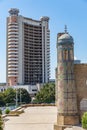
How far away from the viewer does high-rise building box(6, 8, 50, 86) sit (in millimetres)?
88000

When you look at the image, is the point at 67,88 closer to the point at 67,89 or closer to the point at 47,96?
the point at 67,89

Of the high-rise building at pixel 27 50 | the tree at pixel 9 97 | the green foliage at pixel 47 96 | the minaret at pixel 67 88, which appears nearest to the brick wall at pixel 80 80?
the minaret at pixel 67 88

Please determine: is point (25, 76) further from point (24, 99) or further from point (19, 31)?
point (24, 99)

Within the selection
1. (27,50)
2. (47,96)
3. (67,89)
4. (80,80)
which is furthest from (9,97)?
(67,89)

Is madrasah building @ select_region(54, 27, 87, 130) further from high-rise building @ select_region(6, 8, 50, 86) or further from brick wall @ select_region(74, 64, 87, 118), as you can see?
high-rise building @ select_region(6, 8, 50, 86)

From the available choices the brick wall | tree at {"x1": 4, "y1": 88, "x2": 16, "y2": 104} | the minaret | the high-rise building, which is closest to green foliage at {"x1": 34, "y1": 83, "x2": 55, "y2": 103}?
tree at {"x1": 4, "y1": 88, "x2": 16, "y2": 104}

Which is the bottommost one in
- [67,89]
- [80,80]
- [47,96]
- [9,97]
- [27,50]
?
[9,97]

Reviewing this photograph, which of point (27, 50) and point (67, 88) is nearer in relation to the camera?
point (67, 88)

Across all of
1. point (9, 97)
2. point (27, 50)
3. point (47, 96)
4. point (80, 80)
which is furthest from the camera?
point (27, 50)

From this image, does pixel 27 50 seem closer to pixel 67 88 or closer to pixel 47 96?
pixel 47 96

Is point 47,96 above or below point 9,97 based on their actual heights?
above

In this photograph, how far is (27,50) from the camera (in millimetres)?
93625

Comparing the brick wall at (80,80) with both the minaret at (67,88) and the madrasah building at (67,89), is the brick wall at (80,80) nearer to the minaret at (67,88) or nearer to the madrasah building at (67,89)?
the madrasah building at (67,89)

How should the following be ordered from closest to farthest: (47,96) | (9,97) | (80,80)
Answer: (80,80)
(47,96)
(9,97)
